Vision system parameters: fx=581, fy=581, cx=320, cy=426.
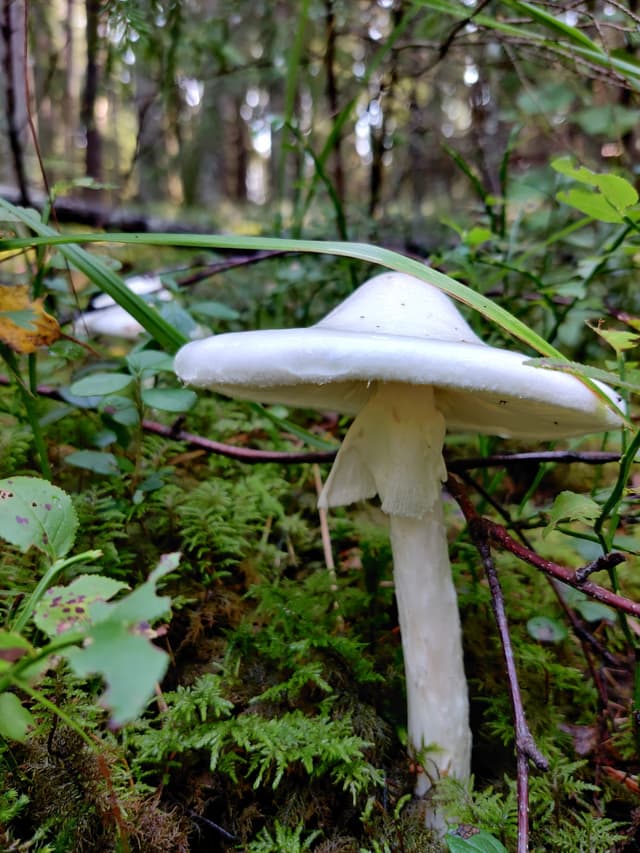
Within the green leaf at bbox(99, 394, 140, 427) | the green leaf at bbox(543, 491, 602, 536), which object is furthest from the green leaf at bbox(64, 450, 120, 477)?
the green leaf at bbox(543, 491, 602, 536)

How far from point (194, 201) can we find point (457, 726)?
10717mm

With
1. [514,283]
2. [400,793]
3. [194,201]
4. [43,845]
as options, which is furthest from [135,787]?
[194,201]

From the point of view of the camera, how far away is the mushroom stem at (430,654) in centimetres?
131

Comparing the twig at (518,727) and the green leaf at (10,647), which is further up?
the green leaf at (10,647)

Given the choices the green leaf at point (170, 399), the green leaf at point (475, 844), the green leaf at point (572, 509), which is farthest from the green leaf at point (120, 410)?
the green leaf at point (475, 844)

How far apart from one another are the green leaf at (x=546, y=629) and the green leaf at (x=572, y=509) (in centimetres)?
40

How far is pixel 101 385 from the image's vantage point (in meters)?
1.32

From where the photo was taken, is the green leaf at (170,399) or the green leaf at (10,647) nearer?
the green leaf at (10,647)

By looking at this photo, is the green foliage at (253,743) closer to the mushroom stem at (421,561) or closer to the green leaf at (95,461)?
the mushroom stem at (421,561)

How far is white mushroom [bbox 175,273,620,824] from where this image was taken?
3.34 ft

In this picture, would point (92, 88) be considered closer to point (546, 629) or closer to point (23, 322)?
point (23, 322)

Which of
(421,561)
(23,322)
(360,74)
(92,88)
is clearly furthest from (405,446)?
(92,88)

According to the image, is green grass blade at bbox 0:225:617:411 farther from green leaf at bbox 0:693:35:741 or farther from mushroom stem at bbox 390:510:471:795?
green leaf at bbox 0:693:35:741

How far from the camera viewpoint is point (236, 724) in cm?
126
